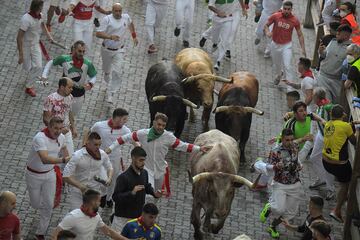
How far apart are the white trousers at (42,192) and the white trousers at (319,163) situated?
5459mm

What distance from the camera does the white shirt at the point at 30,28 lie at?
19.8 m

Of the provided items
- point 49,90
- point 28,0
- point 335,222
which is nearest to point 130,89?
point 49,90

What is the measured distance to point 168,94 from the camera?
19047mm

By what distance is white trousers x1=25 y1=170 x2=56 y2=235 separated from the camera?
50.5 ft

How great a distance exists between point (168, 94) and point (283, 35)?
4.43 m

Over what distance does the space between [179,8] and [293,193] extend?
869 cm

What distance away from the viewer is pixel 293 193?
1655 centimetres

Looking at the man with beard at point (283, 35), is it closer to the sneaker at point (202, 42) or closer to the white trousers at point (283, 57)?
the white trousers at point (283, 57)

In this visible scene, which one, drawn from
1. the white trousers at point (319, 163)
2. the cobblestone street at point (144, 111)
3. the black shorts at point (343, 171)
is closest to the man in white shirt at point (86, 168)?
the cobblestone street at point (144, 111)

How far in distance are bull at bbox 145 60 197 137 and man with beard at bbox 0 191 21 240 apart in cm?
553

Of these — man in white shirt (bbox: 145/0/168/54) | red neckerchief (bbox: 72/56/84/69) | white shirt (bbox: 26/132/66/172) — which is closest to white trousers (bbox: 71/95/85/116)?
red neckerchief (bbox: 72/56/84/69)

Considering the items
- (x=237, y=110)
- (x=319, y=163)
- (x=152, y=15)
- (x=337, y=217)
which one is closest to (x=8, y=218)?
(x=237, y=110)

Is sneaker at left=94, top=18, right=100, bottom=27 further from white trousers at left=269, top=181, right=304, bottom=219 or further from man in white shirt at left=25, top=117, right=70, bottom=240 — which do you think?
white trousers at left=269, top=181, right=304, bottom=219

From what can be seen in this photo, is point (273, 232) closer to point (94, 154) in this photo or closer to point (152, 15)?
point (94, 154)
